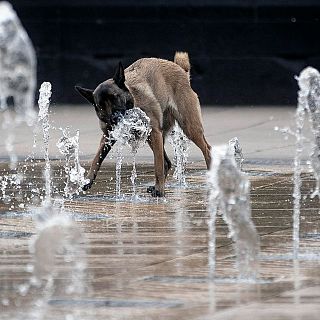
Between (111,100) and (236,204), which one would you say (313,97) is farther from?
(236,204)

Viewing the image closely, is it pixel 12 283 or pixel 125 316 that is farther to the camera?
pixel 12 283

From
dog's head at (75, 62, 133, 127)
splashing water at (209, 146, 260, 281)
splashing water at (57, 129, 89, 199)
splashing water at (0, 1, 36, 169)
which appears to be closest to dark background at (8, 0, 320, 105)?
splashing water at (0, 1, 36, 169)

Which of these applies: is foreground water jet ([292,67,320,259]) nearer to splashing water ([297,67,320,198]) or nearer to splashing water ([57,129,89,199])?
splashing water ([297,67,320,198])

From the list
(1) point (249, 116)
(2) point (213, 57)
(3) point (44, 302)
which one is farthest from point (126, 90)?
(2) point (213, 57)

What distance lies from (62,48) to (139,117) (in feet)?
36.4

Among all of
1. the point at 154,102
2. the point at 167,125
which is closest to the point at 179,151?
the point at 167,125

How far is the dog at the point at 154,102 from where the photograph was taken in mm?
12055

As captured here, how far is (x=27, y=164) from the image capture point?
48.8 ft

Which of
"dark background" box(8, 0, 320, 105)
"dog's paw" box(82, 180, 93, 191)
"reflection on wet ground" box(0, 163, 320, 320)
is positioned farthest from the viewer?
"dark background" box(8, 0, 320, 105)

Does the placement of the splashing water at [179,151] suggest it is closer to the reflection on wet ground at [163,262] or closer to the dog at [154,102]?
the dog at [154,102]

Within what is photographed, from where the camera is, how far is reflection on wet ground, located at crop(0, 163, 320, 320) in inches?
280

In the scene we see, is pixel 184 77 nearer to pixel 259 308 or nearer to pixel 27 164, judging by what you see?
pixel 27 164

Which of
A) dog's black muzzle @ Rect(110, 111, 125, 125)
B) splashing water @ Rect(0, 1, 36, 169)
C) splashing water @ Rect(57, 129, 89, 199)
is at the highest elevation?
splashing water @ Rect(0, 1, 36, 169)

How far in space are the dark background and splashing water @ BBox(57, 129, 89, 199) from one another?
7484mm
